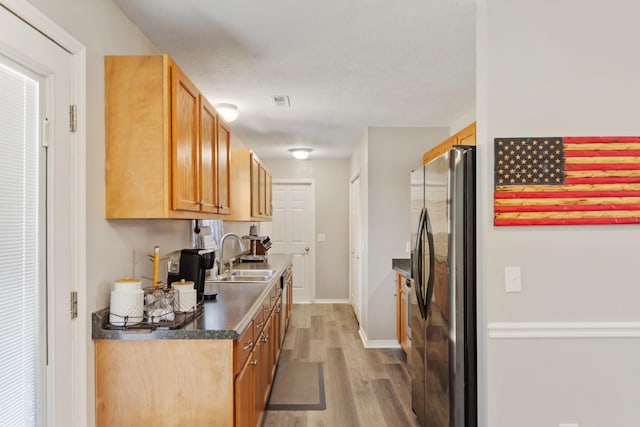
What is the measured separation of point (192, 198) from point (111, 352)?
0.82 m

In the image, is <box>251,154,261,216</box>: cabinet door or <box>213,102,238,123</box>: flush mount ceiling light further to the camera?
<box>251,154,261,216</box>: cabinet door

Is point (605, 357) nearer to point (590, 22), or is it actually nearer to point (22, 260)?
point (590, 22)

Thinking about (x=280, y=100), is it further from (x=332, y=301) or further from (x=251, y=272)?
(x=332, y=301)

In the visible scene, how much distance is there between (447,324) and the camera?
206 cm

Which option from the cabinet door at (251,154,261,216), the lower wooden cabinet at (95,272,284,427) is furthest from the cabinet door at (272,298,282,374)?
the lower wooden cabinet at (95,272,284,427)

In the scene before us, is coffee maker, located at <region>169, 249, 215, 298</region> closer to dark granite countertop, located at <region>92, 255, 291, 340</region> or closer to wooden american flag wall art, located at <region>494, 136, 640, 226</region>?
dark granite countertop, located at <region>92, 255, 291, 340</region>

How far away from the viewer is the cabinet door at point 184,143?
5.95 feet

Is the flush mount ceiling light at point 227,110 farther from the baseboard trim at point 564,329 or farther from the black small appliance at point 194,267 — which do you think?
the baseboard trim at point 564,329

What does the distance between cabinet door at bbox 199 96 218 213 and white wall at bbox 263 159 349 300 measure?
159 inches

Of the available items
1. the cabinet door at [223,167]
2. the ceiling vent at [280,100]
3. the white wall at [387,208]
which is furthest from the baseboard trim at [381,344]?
the ceiling vent at [280,100]

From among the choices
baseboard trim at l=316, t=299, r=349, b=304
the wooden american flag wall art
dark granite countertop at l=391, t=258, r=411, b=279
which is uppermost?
the wooden american flag wall art

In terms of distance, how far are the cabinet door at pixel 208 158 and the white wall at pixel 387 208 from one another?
2.23 metres

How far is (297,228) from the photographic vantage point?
6.58 metres

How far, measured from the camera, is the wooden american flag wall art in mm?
1880
